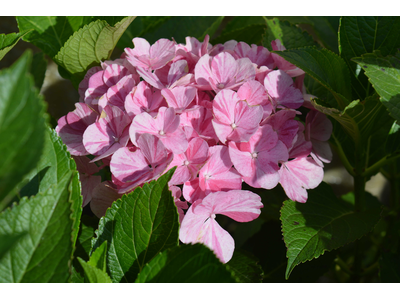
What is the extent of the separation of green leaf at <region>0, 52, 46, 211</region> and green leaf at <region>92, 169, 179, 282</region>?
0.88 feet

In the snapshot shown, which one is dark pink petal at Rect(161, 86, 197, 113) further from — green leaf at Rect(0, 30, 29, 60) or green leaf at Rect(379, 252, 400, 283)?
green leaf at Rect(379, 252, 400, 283)

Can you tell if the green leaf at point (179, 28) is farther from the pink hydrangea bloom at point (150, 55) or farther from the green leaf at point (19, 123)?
the green leaf at point (19, 123)

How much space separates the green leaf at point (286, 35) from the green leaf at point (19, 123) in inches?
27.3

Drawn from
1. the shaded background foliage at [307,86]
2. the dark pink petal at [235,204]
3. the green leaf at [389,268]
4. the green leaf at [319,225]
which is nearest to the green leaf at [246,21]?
the shaded background foliage at [307,86]

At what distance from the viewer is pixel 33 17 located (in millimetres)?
856

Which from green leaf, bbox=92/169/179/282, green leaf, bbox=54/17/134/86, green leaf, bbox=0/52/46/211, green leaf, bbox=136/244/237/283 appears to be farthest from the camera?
green leaf, bbox=54/17/134/86

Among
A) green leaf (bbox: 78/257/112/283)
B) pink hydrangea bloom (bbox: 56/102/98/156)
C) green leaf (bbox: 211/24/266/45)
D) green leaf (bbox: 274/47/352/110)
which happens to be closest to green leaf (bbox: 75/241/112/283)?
green leaf (bbox: 78/257/112/283)

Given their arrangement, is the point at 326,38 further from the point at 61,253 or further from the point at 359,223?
the point at 61,253

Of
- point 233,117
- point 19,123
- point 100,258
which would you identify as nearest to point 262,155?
point 233,117

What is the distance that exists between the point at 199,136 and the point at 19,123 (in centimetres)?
34

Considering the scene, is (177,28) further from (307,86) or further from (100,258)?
(100,258)

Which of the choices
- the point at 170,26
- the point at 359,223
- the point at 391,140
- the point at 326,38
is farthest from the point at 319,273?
the point at 170,26

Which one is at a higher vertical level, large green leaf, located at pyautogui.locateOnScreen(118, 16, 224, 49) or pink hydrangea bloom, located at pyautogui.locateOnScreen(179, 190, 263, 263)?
large green leaf, located at pyautogui.locateOnScreen(118, 16, 224, 49)

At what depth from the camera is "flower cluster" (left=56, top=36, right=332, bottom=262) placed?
57 centimetres
